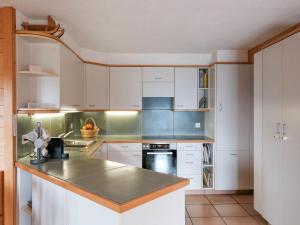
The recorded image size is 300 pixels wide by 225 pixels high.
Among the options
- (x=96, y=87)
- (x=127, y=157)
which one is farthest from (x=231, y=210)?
(x=96, y=87)

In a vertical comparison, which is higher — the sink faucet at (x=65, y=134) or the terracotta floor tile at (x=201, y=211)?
the sink faucet at (x=65, y=134)

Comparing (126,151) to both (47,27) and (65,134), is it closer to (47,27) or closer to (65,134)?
(65,134)

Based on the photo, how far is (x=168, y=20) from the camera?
8.26 feet

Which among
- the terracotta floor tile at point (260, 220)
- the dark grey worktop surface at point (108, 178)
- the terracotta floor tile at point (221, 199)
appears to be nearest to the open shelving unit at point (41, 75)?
the dark grey worktop surface at point (108, 178)

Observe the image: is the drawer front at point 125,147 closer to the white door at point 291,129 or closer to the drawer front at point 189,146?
the drawer front at point 189,146

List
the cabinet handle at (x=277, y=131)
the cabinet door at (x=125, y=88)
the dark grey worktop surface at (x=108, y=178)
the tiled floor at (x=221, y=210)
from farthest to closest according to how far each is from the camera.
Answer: the cabinet door at (x=125, y=88) → the tiled floor at (x=221, y=210) → the cabinet handle at (x=277, y=131) → the dark grey worktop surface at (x=108, y=178)

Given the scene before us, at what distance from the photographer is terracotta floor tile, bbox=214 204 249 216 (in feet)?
10.3

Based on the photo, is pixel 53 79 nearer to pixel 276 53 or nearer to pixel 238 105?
pixel 276 53

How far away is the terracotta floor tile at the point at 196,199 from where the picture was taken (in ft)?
11.6

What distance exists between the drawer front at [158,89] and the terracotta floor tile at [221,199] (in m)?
1.85

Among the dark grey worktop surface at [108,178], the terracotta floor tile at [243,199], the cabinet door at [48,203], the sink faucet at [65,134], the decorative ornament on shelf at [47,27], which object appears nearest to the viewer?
the dark grey worktop surface at [108,178]

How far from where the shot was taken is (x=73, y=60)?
10.0 ft

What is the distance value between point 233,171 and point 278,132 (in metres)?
1.53

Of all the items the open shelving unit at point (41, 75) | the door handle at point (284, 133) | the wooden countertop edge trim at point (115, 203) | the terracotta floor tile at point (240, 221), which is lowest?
the terracotta floor tile at point (240, 221)
